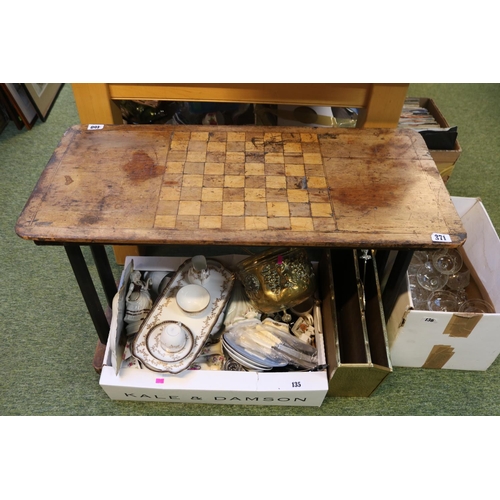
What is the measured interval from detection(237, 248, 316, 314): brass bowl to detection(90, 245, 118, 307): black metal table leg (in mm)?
491

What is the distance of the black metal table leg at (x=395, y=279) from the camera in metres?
1.25

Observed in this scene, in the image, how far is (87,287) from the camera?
128 cm

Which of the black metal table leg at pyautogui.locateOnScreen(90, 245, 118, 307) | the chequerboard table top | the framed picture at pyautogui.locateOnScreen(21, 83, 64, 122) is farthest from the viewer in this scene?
the framed picture at pyautogui.locateOnScreen(21, 83, 64, 122)

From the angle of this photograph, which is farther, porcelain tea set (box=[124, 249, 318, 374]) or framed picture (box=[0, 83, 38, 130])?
framed picture (box=[0, 83, 38, 130])

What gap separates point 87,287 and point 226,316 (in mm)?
498

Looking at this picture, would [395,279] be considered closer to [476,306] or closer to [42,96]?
[476,306]

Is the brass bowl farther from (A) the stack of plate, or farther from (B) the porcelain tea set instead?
(A) the stack of plate

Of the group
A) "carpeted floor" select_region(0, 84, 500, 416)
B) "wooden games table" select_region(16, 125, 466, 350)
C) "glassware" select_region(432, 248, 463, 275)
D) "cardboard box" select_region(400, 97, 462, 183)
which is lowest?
"carpeted floor" select_region(0, 84, 500, 416)

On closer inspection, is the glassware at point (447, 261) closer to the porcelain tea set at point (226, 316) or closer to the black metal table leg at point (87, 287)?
the porcelain tea set at point (226, 316)

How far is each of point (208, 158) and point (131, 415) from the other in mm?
902

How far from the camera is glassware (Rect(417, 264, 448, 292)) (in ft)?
5.25

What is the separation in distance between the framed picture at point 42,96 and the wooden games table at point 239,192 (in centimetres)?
139

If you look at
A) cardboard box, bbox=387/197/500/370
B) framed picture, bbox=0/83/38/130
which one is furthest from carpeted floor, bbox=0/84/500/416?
framed picture, bbox=0/83/38/130
